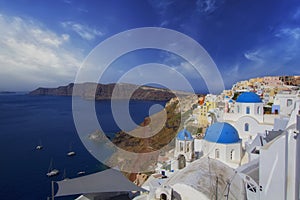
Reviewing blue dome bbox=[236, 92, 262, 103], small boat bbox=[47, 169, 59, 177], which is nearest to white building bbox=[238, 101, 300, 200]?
blue dome bbox=[236, 92, 262, 103]

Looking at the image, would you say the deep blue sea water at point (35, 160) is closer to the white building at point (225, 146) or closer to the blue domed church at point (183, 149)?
the blue domed church at point (183, 149)

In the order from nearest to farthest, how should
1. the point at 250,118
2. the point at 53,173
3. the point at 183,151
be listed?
1. the point at 183,151
2. the point at 250,118
3. the point at 53,173

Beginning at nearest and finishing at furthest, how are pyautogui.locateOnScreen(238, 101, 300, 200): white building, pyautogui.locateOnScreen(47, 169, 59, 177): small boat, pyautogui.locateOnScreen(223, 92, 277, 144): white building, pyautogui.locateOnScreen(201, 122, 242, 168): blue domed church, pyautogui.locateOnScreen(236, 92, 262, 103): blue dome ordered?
pyautogui.locateOnScreen(238, 101, 300, 200): white building → pyautogui.locateOnScreen(201, 122, 242, 168): blue domed church → pyautogui.locateOnScreen(223, 92, 277, 144): white building → pyautogui.locateOnScreen(236, 92, 262, 103): blue dome → pyautogui.locateOnScreen(47, 169, 59, 177): small boat

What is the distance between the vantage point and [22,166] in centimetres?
1983

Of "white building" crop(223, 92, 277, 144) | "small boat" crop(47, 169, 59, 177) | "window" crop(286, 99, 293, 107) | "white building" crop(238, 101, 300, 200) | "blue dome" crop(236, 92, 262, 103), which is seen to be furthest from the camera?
"small boat" crop(47, 169, 59, 177)

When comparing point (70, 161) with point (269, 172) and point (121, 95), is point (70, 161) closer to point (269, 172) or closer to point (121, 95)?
point (121, 95)

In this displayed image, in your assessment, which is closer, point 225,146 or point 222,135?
point 225,146

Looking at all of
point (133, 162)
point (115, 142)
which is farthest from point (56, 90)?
point (133, 162)

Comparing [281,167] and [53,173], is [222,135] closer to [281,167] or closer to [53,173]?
[281,167]

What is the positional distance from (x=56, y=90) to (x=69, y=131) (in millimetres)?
86622

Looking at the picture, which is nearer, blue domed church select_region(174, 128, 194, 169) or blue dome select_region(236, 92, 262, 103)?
blue domed church select_region(174, 128, 194, 169)

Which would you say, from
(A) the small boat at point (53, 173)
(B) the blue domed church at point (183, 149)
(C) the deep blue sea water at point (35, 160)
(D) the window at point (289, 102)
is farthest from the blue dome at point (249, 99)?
(A) the small boat at point (53, 173)

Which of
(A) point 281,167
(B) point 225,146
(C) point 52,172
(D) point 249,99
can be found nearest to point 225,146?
(B) point 225,146

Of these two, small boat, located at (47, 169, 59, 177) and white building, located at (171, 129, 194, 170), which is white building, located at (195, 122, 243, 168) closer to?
white building, located at (171, 129, 194, 170)
